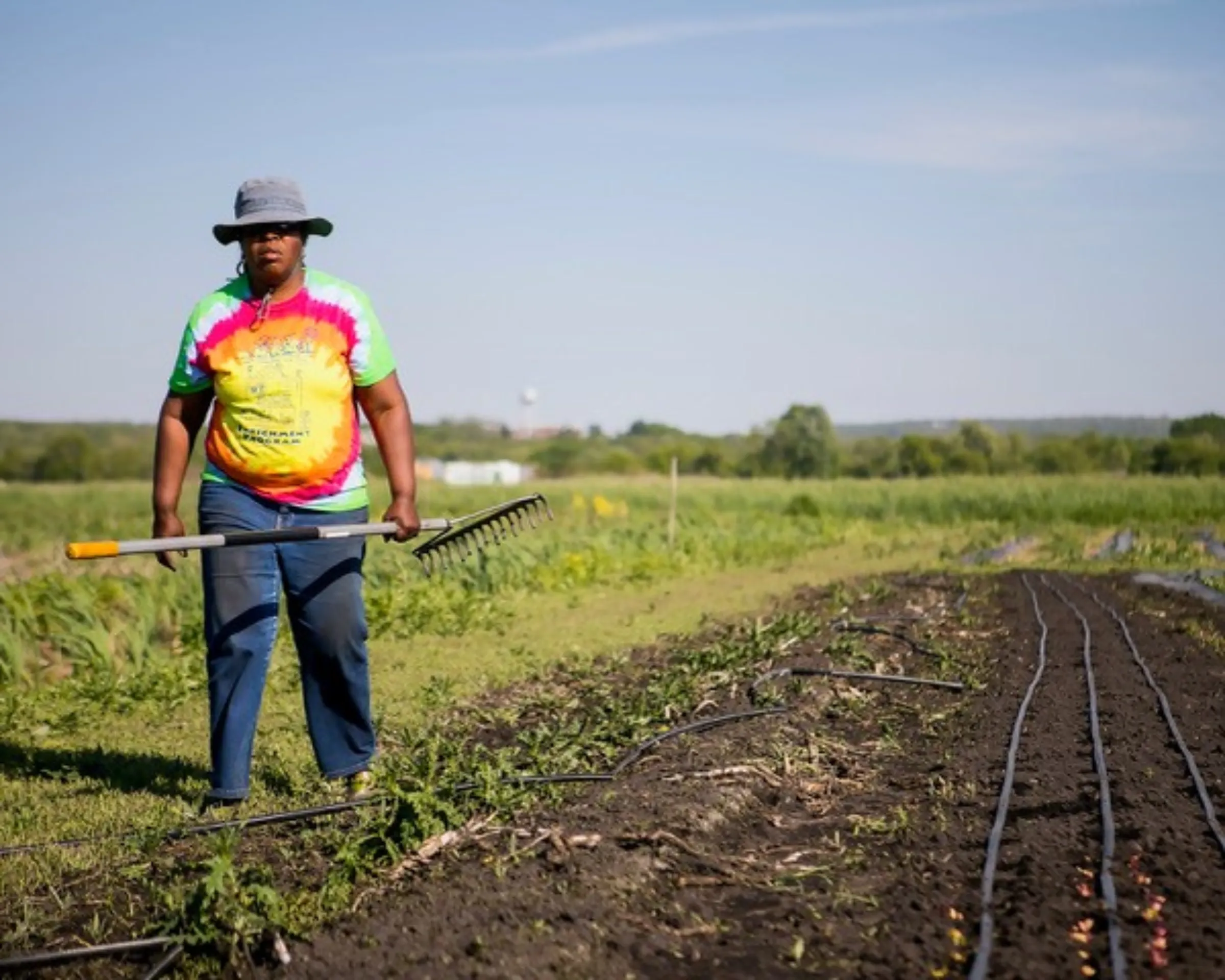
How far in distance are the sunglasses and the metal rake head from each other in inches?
58.7

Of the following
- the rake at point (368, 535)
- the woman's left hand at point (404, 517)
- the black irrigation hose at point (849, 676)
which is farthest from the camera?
the black irrigation hose at point (849, 676)

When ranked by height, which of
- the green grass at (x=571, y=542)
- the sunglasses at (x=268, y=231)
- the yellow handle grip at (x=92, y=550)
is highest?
the sunglasses at (x=268, y=231)

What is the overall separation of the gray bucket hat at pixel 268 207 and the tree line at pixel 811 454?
90.5 feet

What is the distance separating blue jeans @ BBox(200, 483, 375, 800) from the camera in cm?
592

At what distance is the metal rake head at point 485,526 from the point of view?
6.79 metres

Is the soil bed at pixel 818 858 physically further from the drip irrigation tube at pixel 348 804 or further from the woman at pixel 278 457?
the woman at pixel 278 457

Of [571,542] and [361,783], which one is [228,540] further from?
[571,542]

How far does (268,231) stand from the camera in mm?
5793

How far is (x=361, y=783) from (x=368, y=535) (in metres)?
0.99

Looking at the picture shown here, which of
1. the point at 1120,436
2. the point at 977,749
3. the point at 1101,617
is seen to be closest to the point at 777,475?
the point at 1120,436

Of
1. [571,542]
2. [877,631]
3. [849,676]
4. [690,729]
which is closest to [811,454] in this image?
[571,542]

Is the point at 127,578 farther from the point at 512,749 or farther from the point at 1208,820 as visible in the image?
the point at 1208,820

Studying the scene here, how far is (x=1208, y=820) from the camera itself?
5703 mm

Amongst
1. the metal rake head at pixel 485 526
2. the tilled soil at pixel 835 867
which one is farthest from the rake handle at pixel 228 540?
the tilled soil at pixel 835 867
